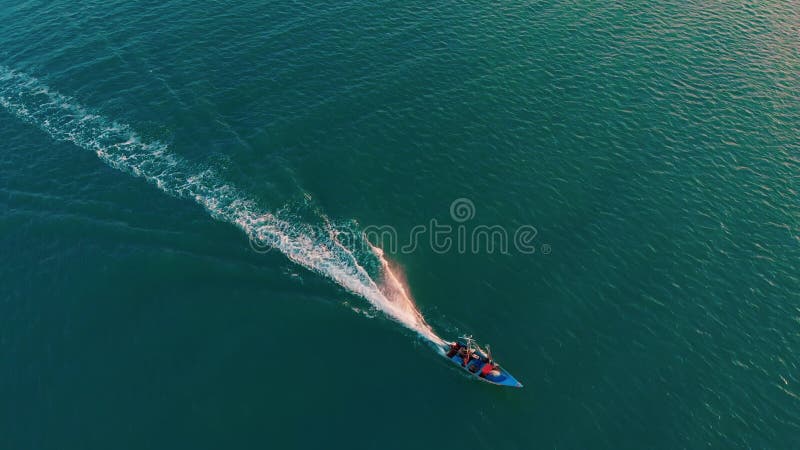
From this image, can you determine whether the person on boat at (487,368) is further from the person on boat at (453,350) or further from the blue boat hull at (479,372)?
the person on boat at (453,350)

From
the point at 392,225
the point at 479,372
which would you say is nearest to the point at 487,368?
the point at 479,372

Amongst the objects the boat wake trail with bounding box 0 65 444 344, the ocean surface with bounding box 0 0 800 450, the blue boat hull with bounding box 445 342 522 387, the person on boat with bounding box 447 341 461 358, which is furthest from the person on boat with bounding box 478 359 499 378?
the boat wake trail with bounding box 0 65 444 344

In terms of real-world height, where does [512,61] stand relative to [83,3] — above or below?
below

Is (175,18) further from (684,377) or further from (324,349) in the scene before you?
(684,377)

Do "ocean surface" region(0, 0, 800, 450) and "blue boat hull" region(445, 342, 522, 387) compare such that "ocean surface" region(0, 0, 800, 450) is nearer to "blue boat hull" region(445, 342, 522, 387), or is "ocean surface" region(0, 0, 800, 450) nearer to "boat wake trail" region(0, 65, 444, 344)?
"boat wake trail" region(0, 65, 444, 344)

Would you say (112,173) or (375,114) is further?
(375,114)

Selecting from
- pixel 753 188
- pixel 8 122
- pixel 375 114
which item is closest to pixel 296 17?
pixel 375 114
